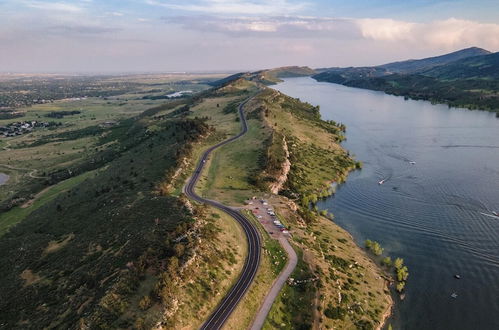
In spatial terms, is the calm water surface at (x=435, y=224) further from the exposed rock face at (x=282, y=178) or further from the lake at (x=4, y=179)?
the lake at (x=4, y=179)

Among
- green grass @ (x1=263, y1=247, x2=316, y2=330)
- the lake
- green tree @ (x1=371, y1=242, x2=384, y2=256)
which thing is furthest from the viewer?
the lake

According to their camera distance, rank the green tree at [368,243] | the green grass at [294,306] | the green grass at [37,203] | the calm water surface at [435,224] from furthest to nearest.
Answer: the green grass at [37,203], the green tree at [368,243], the calm water surface at [435,224], the green grass at [294,306]

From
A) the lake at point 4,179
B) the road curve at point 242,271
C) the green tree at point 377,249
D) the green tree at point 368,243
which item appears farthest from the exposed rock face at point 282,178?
the lake at point 4,179

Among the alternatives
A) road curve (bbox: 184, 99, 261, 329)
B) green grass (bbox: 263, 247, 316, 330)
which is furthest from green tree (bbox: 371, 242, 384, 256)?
road curve (bbox: 184, 99, 261, 329)

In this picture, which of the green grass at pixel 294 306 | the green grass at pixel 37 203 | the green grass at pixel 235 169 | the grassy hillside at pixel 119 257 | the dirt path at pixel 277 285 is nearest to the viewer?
the grassy hillside at pixel 119 257

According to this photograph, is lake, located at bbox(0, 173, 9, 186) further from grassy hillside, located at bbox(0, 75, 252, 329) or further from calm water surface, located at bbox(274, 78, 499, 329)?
calm water surface, located at bbox(274, 78, 499, 329)

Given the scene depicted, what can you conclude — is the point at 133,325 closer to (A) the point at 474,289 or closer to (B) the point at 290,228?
(B) the point at 290,228
